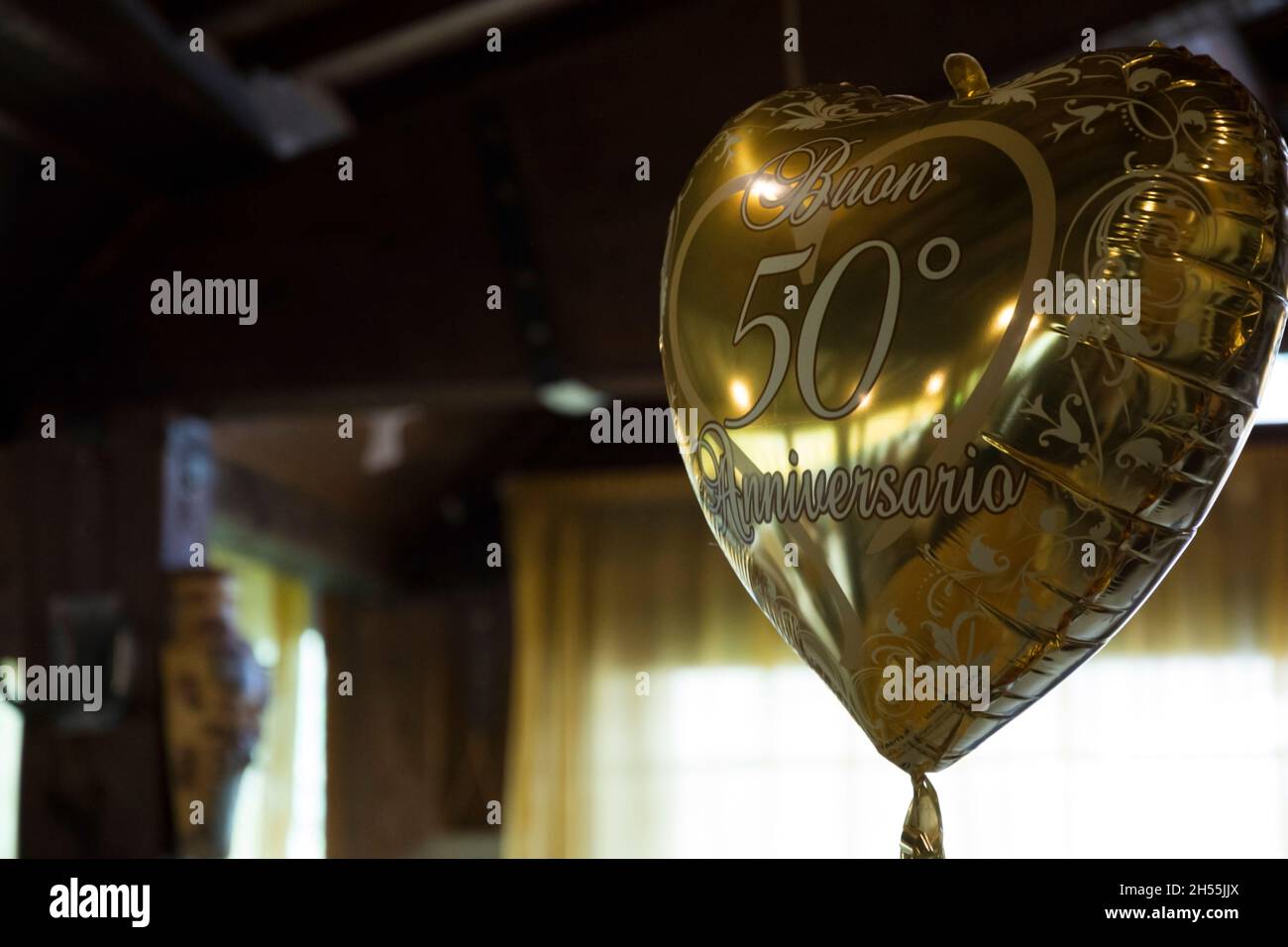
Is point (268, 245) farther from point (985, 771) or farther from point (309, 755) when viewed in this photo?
point (985, 771)

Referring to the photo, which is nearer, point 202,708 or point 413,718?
point 202,708

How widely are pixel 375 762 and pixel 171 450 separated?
92.7 inches

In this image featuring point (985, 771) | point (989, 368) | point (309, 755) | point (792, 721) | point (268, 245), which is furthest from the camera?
point (309, 755)

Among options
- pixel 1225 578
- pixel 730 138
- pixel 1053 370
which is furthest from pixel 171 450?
pixel 1225 578

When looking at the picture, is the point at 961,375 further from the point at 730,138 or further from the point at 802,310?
the point at 730,138

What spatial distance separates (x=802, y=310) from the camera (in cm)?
54

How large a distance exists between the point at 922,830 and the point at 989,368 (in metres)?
0.18

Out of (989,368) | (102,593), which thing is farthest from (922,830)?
(102,593)

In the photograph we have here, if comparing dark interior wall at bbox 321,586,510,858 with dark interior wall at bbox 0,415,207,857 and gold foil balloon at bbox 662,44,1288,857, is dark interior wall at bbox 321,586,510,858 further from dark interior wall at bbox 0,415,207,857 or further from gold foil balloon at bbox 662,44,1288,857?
gold foil balloon at bbox 662,44,1288,857

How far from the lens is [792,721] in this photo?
4.31 m

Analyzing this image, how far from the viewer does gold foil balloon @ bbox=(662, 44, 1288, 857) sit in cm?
51

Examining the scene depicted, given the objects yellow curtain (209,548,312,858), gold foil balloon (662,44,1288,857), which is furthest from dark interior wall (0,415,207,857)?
gold foil balloon (662,44,1288,857)

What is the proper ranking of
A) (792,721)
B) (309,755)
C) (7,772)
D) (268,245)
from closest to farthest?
1. (268,245)
2. (7,772)
3. (792,721)
4. (309,755)
